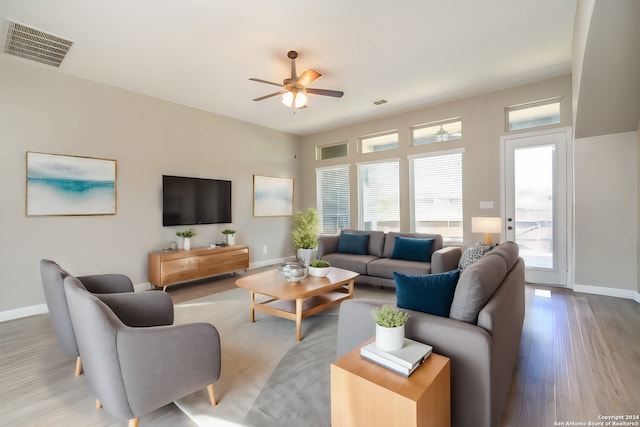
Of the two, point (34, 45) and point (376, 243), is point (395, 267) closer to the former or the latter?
point (376, 243)

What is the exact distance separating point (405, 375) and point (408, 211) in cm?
463

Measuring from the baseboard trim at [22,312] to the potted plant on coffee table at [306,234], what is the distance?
4.27 meters

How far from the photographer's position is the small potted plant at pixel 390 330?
145cm

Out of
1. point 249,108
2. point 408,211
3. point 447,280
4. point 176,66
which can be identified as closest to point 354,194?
point 408,211

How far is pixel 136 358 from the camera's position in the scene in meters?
1.49

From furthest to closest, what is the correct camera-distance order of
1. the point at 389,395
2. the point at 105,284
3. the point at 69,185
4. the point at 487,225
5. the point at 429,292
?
1. the point at 487,225
2. the point at 69,185
3. the point at 105,284
4. the point at 429,292
5. the point at 389,395

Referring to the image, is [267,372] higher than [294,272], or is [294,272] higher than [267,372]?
[294,272]

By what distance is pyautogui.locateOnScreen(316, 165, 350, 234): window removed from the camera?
265 inches

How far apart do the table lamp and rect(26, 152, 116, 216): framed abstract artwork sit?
5.49 meters

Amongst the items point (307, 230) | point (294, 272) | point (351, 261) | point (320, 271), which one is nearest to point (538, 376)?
point (320, 271)

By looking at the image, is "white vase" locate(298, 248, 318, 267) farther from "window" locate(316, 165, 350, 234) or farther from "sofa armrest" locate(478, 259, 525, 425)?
"sofa armrest" locate(478, 259, 525, 425)

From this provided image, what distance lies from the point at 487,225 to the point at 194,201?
486cm

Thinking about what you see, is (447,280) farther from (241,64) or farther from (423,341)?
(241,64)

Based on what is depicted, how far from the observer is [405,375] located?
1.32 meters
